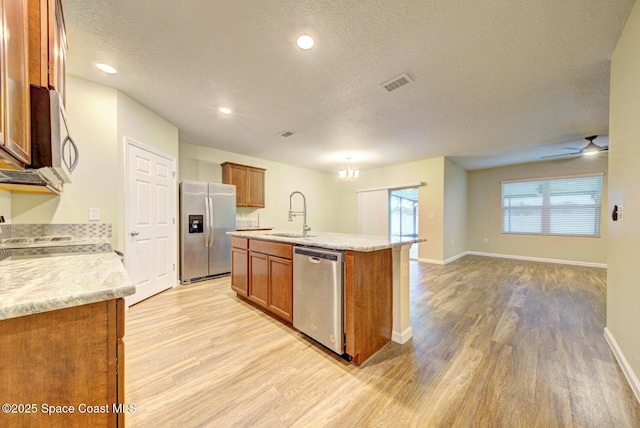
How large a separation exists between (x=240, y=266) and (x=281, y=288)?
0.92m

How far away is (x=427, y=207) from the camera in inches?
221

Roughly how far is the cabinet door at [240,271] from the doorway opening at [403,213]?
4567mm

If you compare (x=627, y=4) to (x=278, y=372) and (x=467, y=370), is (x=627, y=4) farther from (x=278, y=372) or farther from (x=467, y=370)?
(x=278, y=372)

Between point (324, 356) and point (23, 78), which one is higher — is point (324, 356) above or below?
below

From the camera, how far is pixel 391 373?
66.0 inches

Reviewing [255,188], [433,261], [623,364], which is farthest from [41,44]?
[433,261]

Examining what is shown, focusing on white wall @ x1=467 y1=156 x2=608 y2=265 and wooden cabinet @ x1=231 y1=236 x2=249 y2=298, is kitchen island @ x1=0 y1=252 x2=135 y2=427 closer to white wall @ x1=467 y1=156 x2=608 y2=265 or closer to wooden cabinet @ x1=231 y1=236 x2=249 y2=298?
wooden cabinet @ x1=231 y1=236 x2=249 y2=298

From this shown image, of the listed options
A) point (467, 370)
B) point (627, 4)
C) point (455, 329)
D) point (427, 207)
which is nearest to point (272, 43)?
point (627, 4)

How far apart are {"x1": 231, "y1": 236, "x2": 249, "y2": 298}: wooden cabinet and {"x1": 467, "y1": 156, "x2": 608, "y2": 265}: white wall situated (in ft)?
22.0

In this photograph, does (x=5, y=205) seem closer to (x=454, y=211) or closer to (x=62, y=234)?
(x=62, y=234)

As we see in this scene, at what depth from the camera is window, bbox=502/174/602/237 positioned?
5211 millimetres

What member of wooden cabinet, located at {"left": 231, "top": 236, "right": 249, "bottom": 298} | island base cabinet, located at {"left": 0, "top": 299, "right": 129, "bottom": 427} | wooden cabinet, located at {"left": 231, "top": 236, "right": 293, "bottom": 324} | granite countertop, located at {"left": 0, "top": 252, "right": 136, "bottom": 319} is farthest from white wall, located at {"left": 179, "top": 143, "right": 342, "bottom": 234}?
island base cabinet, located at {"left": 0, "top": 299, "right": 129, "bottom": 427}

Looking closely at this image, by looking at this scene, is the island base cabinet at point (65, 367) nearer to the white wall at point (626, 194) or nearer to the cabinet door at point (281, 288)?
the cabinet door at point (281, 288)

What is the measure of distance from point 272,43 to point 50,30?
132 cm
